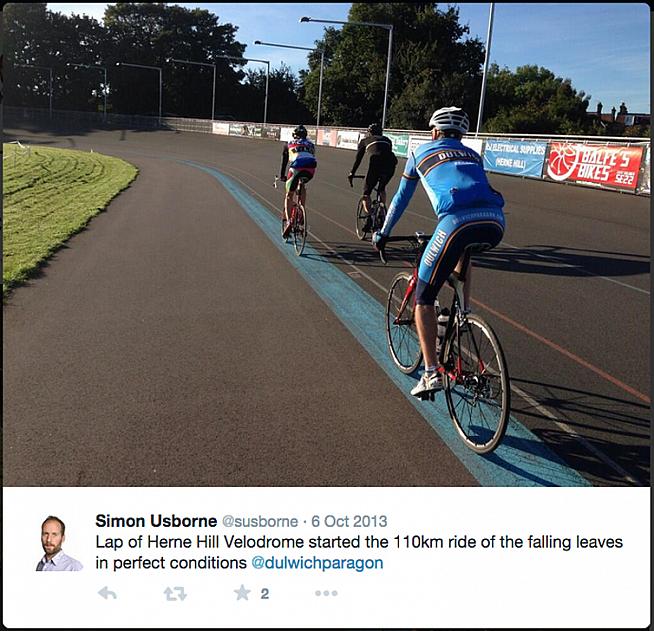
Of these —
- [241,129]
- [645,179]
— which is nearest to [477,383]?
[645,179]

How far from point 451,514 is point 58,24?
285 feet

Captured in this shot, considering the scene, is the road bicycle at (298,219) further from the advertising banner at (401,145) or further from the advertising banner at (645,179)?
the advertising banner at (401,145)

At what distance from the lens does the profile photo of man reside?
7.63ft

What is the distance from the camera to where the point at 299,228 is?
968cm

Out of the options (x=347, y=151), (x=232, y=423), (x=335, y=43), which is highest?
(x=335, y=43)

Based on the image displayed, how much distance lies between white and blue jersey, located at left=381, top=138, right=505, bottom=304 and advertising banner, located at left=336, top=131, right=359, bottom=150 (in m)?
36.7

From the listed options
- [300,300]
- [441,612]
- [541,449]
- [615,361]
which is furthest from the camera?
[300,300]

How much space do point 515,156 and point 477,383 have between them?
21436 millimetres

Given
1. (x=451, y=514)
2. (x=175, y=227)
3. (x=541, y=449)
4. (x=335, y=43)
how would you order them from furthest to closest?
(x=335, y=43)
(x=175, y=227)
(x=541, y=449)
(x=451, y=514)

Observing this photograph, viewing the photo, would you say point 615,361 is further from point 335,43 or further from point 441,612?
point 335,43

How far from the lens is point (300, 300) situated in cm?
688

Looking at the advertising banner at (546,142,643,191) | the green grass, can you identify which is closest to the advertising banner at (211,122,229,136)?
the green grass

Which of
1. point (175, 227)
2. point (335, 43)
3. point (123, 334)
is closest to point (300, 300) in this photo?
point (123, 334)

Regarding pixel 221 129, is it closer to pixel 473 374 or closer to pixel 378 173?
pixel 378 173
